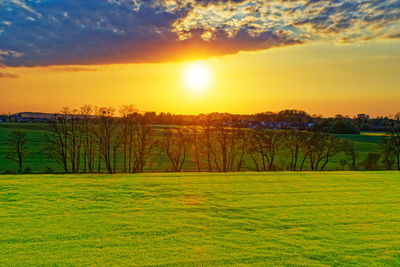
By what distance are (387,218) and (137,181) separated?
37.4 ft

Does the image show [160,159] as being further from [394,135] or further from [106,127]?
[394,135]

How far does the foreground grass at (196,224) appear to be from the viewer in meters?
6.46

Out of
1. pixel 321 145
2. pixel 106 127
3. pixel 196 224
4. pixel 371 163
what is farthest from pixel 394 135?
pixel 196 224

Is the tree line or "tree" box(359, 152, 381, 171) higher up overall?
the tree line

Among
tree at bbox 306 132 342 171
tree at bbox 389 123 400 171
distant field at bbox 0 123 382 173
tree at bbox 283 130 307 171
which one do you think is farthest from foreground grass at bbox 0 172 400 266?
tree at bbox 389 123 400 171

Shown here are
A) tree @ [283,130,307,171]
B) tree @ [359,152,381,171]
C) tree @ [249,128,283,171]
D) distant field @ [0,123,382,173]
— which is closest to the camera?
tree @ [359,152,381,171]

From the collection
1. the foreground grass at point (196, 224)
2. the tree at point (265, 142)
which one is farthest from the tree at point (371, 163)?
the foreground grass at point (196, 224)

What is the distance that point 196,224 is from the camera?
8672 mm

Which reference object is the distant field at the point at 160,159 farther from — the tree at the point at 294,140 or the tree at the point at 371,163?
the tree at the point at 371,163

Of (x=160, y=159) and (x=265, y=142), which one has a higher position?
(x=265, y=142)

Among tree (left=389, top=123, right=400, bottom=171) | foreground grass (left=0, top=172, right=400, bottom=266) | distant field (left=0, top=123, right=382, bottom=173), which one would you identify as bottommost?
distant field (left=0, top=123, right=382, bottom=173)

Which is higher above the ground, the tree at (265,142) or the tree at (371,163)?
the tree at (265,142)

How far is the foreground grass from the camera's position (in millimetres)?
6461

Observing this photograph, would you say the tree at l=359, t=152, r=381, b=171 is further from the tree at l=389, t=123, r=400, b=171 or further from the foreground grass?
the foreground grass
